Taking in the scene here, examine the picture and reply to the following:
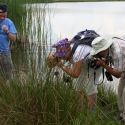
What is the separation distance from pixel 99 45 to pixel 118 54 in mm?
184

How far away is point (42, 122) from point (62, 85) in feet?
1.09

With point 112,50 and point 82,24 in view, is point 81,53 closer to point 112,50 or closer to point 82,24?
point 112,50

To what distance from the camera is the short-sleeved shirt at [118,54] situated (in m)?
2.99

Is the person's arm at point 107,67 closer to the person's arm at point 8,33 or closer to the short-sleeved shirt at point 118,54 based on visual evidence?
the short-sleeved shirt at point 118,54

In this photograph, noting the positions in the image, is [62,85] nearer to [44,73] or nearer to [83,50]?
[44,73]

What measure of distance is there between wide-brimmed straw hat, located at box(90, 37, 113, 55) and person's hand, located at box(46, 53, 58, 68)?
0.34m

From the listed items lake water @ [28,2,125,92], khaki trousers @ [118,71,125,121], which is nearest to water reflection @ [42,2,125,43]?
lake water @ [28,2,125,92]

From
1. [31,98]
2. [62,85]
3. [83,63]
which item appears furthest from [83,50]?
[31,98]

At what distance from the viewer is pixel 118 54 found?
2982mm

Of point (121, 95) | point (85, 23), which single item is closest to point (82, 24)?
point (85, 23)

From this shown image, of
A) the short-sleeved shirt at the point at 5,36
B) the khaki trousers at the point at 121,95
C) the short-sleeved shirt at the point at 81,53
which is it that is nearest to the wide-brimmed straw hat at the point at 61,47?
the short-sleeved shirt at the point at 81,53

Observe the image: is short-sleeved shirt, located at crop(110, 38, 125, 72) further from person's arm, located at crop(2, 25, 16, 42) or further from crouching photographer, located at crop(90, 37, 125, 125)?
person's arm, located at crop(2, 25, 16, 42)

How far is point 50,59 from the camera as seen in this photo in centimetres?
294

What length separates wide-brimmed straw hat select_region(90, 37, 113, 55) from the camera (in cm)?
302
